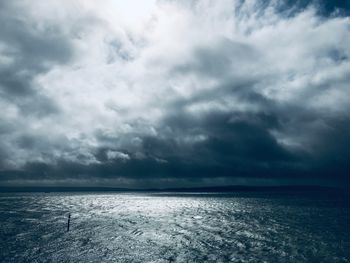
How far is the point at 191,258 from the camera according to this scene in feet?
139

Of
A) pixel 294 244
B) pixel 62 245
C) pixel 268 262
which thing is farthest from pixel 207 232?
pixel 62 245

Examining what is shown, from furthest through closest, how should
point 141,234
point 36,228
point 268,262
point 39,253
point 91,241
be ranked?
1. point 36,228
2. point 141,234
3. point 91,241
4. point 39,253
5. point 268,262

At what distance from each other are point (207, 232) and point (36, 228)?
150 ft

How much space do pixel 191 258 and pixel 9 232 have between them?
49.3m

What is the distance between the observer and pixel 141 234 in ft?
208

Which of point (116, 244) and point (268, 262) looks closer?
point (268, 262)

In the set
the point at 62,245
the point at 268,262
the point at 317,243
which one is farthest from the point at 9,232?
the point at 317,243

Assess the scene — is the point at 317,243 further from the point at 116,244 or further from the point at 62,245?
the point at 62,245

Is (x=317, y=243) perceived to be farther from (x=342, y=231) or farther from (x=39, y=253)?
(x=39, y=253)

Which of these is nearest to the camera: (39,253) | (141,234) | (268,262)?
(268,262)

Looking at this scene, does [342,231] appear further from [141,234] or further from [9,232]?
[9,232]

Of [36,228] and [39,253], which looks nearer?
[39,253]

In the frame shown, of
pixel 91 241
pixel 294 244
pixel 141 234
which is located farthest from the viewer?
pixel 141 234

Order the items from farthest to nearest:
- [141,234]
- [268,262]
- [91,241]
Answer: [141,234] < [91,241] < [268,262]
